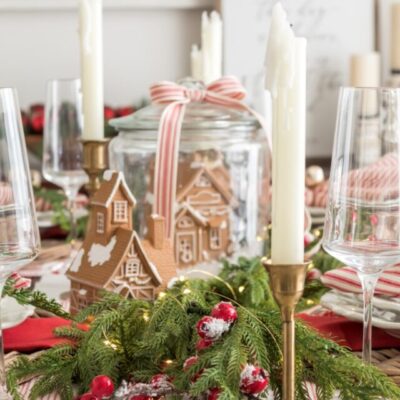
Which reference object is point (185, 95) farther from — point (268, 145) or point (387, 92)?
point (387, 92)

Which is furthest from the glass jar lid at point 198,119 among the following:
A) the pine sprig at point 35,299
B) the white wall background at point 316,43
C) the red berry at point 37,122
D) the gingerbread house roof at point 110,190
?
the white wall background at point 316,43

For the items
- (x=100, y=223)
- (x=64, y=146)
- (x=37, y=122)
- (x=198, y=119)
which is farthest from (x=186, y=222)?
(x=37, y=122)

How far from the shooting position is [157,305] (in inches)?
33.9

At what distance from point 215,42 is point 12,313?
72 cm

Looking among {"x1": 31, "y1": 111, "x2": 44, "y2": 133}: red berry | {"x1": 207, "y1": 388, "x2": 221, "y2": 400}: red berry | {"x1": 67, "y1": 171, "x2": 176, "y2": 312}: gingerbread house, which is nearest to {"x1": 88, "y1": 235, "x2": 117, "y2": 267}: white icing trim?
{"x1": 67, "y1": 171, "x2": 176, "y2": 312}: gingerbread house

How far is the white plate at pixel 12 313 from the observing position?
1021 millimetres

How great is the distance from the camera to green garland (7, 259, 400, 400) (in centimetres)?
74

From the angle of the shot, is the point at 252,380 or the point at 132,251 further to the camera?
the point at 132,251

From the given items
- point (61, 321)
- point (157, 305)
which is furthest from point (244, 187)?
point (157, 305)

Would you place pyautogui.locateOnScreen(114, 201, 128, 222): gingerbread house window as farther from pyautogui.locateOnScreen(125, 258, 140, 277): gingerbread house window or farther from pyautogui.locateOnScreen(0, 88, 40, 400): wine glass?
pyautogui.locateOnScreen(0, 88, 40, 400): wine glass

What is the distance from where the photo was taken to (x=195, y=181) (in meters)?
1.31

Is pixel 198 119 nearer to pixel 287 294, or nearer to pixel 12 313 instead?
pixel 12 313

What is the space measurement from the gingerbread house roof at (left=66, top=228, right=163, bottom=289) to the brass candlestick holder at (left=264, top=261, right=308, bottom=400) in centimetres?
36

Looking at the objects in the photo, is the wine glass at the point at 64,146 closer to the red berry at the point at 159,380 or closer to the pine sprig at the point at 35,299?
the pine sprig at the point at 35,299
